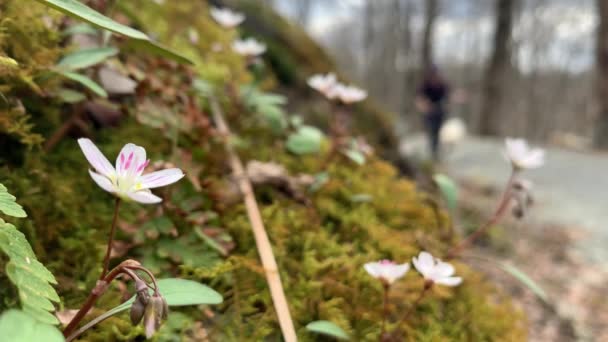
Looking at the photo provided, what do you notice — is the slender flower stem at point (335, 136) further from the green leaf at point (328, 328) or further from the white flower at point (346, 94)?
the green leaf at point (328, 328)

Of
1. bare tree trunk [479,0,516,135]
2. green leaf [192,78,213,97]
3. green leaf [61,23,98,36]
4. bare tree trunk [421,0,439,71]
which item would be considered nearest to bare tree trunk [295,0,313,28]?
bare tree trunk [421,0,439,71]

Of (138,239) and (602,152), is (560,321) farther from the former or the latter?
(602,152)

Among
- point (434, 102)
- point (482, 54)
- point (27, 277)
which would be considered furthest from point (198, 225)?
point (482, 54)

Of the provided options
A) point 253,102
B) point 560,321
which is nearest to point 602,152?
point 560,321

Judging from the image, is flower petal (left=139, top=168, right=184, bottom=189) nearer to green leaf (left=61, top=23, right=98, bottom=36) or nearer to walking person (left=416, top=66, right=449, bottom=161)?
green leaf (left=61, top=23, right=98, bottom=36)

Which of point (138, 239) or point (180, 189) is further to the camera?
point (180, 189)

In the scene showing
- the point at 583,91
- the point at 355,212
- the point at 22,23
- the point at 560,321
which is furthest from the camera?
the point at 583,91

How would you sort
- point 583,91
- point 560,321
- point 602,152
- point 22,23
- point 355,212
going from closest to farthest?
point 22,23
point 355,212
point 560,321
point 602,152
point 583,91

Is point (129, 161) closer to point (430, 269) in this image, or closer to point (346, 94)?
point (430, 269)
